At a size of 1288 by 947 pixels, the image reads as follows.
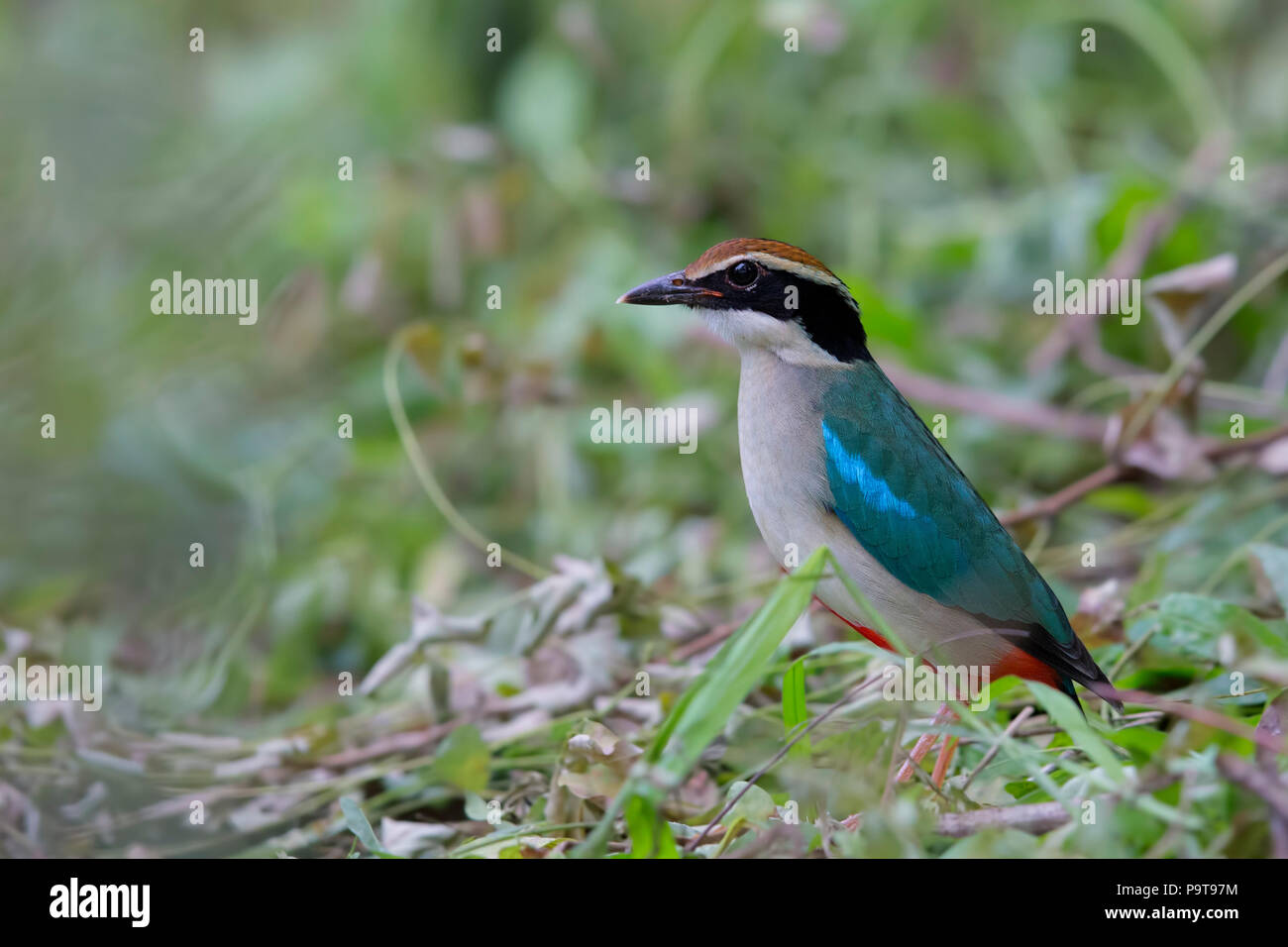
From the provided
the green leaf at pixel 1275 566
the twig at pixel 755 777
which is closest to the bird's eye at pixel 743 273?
the twig at pixel 755 777

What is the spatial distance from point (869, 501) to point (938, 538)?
0.57ft

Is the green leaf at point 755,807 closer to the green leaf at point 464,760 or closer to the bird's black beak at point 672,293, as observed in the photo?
the green leaf at point 464,760

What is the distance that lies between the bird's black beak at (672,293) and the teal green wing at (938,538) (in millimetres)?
480

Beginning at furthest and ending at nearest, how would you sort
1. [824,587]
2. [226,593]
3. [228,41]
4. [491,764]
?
[228,41] → [226,593] → [491,764] → [824,587]

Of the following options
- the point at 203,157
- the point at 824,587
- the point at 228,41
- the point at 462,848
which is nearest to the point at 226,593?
the point at 462,848

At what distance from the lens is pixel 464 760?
121 inches

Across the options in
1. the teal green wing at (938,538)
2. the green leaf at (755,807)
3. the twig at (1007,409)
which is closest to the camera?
the green leaf at (755,807)

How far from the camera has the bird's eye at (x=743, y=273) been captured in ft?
10.7

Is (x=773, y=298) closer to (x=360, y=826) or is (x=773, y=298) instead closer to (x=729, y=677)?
(x=729, y=677)

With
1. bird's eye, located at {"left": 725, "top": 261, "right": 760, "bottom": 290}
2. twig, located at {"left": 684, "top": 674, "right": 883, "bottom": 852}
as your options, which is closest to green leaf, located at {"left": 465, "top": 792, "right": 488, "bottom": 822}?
twig, located at {"left": 684, "top": 674, "right": 883, "bottom": 852}

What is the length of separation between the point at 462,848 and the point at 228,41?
6.32 m

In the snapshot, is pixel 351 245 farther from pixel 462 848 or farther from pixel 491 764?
pixel 462 848

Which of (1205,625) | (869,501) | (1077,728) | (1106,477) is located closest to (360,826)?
(869,501)

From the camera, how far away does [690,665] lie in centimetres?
350
